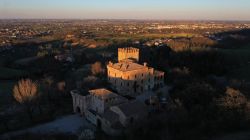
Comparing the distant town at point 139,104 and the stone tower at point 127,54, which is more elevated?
the stone tower at point 127,54

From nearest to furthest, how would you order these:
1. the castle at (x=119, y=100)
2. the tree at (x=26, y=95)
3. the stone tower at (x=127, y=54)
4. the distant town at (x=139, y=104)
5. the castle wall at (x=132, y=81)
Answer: the distant town at (x=139, y=104), the castle at (x=119, y=100), the tree at (x=26, y=95), the castle wall at (x=132, y=81), the stone tower at (x=127, y=54)

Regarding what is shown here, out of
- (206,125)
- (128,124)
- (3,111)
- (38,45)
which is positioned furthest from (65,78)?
(38,45)

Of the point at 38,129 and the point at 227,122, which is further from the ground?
the point at 227,122

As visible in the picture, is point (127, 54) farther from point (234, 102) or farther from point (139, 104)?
point (234, 102)

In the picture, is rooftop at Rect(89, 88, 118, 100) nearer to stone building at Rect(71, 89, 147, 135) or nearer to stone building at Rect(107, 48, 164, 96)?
stone building at Rect(71, 89, 147, 135)

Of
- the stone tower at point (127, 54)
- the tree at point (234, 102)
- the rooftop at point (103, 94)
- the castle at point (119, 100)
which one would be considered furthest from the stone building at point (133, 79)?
the tree at point (234, 102)

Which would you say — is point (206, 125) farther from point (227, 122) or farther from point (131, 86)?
point (131, 86)

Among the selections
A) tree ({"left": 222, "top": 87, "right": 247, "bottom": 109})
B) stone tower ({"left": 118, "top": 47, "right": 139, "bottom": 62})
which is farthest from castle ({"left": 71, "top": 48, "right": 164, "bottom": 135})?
tree ({"left": 222, "top": 87, "right": 247, "bottom": 109})

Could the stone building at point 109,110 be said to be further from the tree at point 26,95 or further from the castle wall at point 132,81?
the castle wall at point 132,81

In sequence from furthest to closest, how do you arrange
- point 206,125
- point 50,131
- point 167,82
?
point 167,82
point 50,131
point 206,125
